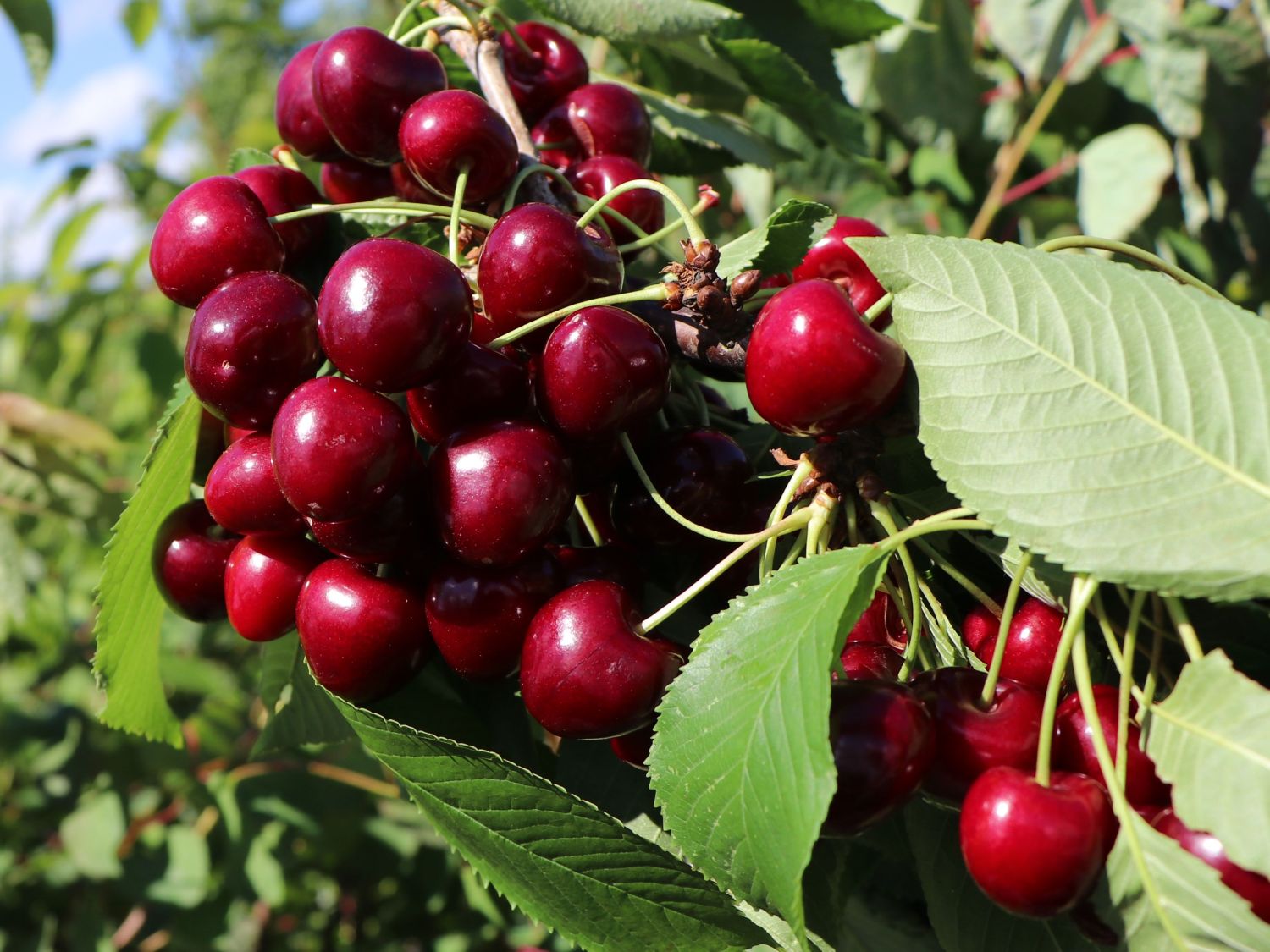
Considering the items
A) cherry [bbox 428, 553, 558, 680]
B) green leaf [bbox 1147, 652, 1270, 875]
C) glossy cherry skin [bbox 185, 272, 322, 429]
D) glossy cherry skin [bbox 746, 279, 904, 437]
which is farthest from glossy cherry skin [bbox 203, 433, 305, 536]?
green leaf [bbox 1147, 652, 1270, 875]

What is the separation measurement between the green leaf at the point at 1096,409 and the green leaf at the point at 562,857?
1.05 ft

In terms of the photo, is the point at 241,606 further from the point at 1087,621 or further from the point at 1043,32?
the point at 1043,32

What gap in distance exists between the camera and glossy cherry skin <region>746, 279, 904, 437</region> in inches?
26.5

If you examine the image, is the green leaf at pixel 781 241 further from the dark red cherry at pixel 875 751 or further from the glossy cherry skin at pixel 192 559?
the glossy cherry skin at pixel 192 559

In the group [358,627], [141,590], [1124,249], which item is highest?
[1124,249]

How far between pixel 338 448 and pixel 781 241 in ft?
1.25

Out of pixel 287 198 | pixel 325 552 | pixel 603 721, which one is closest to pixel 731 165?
pixel 287 198

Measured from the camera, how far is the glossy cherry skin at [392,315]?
2.32ft

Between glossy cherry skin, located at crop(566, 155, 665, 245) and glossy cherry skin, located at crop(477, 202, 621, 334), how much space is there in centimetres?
19

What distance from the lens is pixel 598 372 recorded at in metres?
0.72

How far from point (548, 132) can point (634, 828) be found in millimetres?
694

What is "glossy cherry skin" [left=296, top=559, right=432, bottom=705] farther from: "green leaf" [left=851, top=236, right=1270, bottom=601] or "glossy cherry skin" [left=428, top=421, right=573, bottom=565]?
"green leaf" [left=851, top=236, right=1270, bottom=601]

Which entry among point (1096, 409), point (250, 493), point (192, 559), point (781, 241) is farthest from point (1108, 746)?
point (192, 559)

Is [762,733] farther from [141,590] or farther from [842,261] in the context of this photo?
[141,590]
